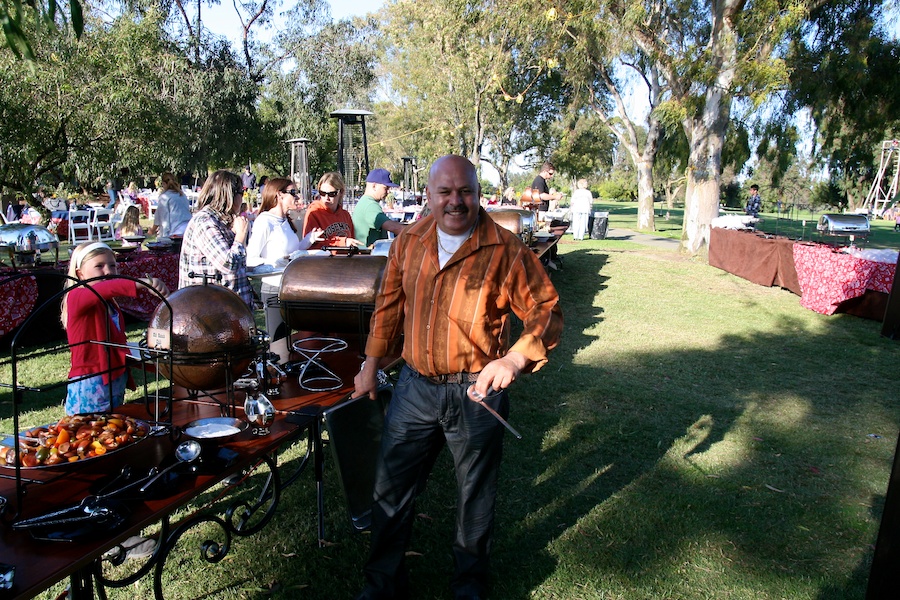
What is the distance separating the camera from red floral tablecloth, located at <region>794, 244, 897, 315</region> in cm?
935

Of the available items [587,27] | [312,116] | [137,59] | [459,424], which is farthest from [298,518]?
[312,116]

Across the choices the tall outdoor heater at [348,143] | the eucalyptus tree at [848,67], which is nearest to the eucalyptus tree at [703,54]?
the eucalyptus tree at [848,67]

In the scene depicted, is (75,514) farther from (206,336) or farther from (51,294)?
(51,294)

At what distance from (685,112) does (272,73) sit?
2024 cm

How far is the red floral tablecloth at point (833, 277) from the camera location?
9352 millimetres

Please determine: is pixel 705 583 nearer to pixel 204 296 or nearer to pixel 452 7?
pixel 204 296

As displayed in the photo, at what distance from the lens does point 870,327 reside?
913cm

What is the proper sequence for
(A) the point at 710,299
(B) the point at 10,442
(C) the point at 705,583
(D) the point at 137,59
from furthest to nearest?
(D) the point at 137,59
(A) the point at 710,299
(C) the point at 705,583
(B) the point at 10,442

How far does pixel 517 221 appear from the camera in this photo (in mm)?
8414

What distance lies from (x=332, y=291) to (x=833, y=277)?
930cm

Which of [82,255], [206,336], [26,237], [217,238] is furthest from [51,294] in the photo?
[206,336]

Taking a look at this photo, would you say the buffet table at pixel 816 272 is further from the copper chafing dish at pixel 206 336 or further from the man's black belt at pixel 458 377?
the copper chafing dish at pixel 206 336

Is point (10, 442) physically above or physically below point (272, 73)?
below

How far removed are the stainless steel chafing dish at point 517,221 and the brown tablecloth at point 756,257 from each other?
564 centimetres
